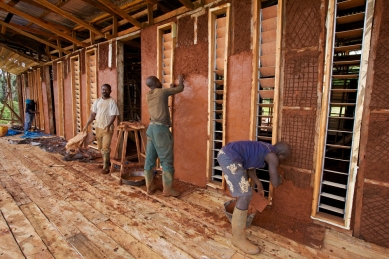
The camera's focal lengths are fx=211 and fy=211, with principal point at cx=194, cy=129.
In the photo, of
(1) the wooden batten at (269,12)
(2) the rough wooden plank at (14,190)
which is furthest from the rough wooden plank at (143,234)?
(1) the wooden batten at (269,12)

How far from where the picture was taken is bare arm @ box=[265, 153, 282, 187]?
2213mm

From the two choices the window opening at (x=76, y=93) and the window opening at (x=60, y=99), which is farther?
the window opening at (x=60, y=99)

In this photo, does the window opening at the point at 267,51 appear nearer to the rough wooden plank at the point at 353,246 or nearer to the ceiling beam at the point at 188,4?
the rough wooden plank at the point at 353,246

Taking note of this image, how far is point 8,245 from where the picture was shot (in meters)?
2.19

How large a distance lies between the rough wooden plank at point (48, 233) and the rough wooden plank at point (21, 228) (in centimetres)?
5

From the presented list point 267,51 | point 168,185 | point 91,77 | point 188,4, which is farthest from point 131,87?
point 267,51

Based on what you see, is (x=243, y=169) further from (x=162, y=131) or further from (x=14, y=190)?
(x=14, y=190)

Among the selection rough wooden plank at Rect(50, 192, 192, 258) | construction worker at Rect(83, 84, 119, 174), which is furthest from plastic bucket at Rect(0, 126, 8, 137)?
rough wooden plank at Rect(50, 192, 192, 258)

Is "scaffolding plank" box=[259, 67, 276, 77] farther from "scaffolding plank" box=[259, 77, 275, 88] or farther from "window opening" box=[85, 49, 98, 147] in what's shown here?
"window opening" box=[85, 49, 98, 147]

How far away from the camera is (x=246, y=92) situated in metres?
3.21

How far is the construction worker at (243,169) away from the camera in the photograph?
7.40 ft

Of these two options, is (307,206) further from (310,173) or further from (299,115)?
(299,115)

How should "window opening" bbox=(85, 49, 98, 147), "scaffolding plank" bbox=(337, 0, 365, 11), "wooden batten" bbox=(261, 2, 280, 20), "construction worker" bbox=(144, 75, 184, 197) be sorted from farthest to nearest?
"window opening" bbox=(85, 49, 98, 147) < "construction worker" bbox=(144, 75, 184, 197) < "wooden batten" bbox=(261, 2, 280, 20) < "scaffolding plank" bbox=(337, 0, 365, 11)

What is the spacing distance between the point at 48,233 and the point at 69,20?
5452mm
